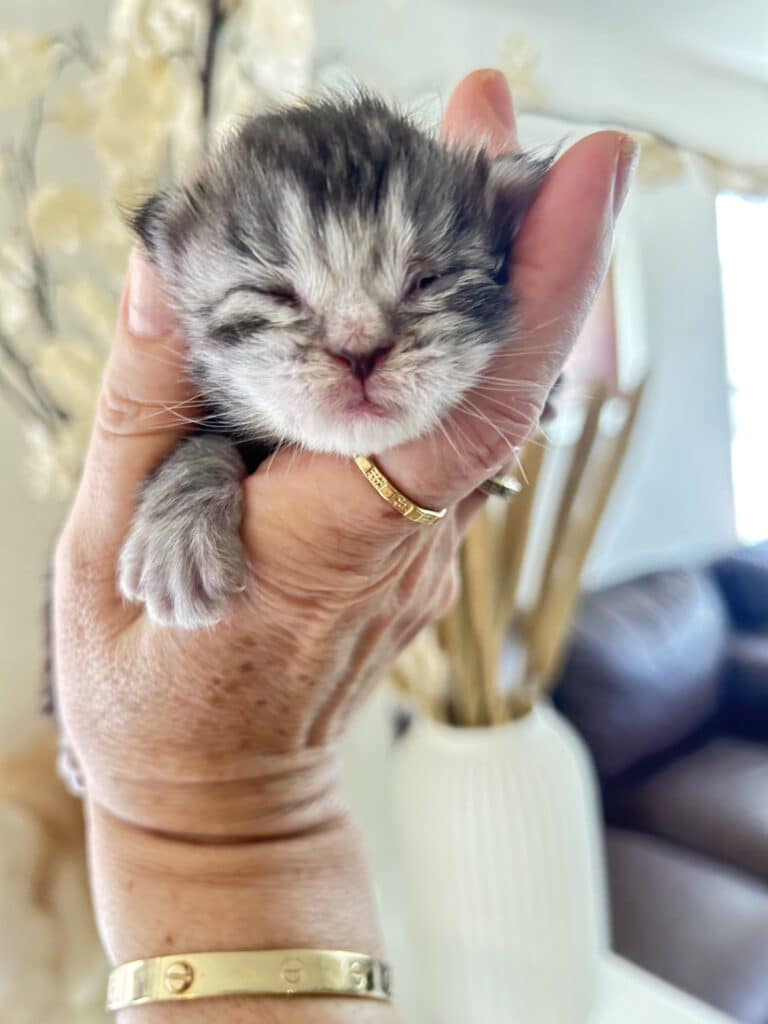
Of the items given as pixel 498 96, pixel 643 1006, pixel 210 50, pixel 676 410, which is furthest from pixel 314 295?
pixel 676 410

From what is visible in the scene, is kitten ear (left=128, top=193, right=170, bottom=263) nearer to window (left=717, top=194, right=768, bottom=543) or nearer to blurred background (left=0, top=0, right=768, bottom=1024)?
blurred background (left=0, top=0, right=768, bottom=1024)

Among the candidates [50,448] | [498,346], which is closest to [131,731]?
[498,346]

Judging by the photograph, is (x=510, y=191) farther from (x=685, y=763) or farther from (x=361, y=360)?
(x=685, y=763)

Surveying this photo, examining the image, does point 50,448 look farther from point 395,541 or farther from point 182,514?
point 395,541

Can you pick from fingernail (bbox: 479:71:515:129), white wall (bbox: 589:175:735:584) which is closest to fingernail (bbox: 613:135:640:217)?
fingernail (bbox: 479:71:515:129)

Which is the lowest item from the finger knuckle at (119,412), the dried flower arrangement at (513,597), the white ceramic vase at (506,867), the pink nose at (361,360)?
the white ceramic vase at (506,867)

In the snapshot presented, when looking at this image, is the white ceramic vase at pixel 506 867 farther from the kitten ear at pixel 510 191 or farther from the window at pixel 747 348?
the window at pixel 747 348

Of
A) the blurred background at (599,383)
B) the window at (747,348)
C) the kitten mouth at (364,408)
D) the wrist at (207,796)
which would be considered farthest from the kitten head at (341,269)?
the window at (747,348)
